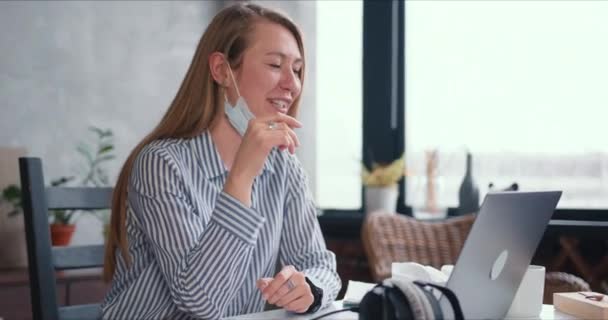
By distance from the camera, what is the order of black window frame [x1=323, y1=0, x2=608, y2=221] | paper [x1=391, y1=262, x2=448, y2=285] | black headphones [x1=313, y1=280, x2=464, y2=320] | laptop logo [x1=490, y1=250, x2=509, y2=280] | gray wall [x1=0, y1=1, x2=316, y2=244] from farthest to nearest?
black window frame [x1=323, y1=0, x2=608, y2=221] < gray wall [x1=0, y1=1, x2=316, y2=244] < paper [x1=391, y1=262, x2=448, y2=285] < laptop logo [x1=490, y1=250, x2=509, y2=280] < black headphones [x1=313, y1=280, x2=464, y2=320]

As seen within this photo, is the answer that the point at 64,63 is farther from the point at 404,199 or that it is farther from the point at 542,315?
the point at 542,315

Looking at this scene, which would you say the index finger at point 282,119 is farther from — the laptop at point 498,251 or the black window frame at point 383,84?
the black window frame at point 383,84

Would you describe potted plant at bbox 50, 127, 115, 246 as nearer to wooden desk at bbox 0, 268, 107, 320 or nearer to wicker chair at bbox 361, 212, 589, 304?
wooden desk at bbox 0, 268, 107, 320

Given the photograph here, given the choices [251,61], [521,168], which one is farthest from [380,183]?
[251,61]

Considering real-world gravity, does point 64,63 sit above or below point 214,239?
above

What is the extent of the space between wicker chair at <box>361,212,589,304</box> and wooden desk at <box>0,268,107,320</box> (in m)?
0.98

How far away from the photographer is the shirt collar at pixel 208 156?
1.42 m

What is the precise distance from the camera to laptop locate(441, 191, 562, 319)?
0.85 meters

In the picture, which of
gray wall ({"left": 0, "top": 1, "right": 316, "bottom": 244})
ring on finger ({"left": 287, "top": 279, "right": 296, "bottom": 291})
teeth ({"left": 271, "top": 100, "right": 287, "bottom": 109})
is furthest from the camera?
gray wall ({"left": 0, "top": 1, "right": 316, "bottom": 244})

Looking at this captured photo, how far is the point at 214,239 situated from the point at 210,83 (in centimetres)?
39

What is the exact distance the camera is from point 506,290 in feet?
3.32

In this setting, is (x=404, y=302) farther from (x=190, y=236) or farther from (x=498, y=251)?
(x=190, y=236)

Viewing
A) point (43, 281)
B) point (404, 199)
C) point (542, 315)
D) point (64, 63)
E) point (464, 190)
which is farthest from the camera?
point (404, 199)

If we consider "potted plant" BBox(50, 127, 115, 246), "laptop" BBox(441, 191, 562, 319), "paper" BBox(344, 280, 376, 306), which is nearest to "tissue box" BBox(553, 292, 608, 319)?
"laptop" BBox(441, 191, 562, 319)
